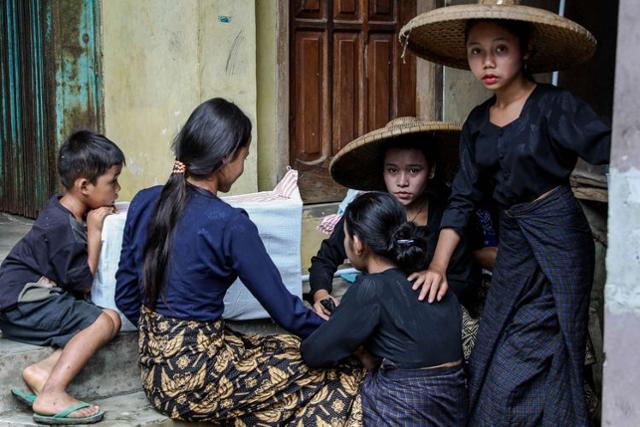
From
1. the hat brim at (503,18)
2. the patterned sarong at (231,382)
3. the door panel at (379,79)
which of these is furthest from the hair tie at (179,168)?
the door panel at (379,79)

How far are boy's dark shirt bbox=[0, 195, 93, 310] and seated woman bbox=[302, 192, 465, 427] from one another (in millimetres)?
1020

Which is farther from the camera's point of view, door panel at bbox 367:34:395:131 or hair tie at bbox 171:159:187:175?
door panel at bbox 367:34:395:131

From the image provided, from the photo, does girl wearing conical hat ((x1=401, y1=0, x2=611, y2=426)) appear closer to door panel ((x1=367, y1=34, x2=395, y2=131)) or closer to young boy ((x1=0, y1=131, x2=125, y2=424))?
young boy ((x1=0, y1=131, x2=125, y2=424))

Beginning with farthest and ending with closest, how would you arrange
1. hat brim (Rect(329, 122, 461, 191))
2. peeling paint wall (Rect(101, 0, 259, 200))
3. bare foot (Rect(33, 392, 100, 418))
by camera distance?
peeling paint wall (Rect(101, 0, 259, 200))
hat brim (Rect(329, 122, 461, 191))
bare foot (Rect(33, 392, 100, 418))

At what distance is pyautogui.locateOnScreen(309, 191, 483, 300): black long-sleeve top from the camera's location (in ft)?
13.5

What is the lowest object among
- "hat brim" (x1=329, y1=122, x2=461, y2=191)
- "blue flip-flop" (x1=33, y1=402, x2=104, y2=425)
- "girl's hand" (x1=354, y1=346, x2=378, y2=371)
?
"blue flip-flop" (x1=33, y1=402, x2=104, y2=425)

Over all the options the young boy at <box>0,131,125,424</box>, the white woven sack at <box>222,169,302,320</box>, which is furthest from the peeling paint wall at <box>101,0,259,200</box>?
the young boy at <box>0,131,125,424</box>

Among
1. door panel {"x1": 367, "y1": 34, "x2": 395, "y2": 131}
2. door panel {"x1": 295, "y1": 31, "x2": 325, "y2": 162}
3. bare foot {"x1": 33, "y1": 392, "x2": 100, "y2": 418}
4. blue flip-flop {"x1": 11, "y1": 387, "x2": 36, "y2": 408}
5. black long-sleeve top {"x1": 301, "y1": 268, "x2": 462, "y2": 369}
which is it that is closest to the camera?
black long-sleeve top {"x1": 301, "y1": 268, "x2": 462, "y2": 369}

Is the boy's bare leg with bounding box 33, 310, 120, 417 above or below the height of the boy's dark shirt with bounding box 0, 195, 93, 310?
below

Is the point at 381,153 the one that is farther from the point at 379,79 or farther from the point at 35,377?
the point at 379,79

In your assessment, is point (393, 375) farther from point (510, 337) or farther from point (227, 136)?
point (227, 136)

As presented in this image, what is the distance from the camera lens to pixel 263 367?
3.52 meters

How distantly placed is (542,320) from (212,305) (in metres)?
1.20

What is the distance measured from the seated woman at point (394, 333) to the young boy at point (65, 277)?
0.89 meters
